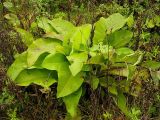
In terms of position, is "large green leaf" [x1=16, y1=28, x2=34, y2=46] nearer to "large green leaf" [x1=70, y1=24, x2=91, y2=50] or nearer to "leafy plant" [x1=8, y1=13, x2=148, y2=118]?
"leafy plant" [x1=8, y1=13, x2=148, y2=118]

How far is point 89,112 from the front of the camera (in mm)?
3471

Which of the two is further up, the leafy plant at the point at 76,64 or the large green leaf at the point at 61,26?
the large green leaf at the point at 61,26

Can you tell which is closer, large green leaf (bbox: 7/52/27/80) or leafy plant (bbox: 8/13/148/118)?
leafy plant (bbox: 8/13/148/118)

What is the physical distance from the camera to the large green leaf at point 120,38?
387 cm

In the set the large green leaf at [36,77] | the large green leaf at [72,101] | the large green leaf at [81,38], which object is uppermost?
the large green leaf at [81,38]

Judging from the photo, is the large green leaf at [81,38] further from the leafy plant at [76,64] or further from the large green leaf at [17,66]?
the large green leaf at [17,66]

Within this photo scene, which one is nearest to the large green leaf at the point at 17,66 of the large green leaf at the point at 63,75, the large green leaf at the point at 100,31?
the large green leaf at the point at 63,75

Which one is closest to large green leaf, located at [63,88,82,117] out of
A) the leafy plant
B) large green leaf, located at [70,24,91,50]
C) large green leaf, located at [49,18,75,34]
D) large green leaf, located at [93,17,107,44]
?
the leafy plant

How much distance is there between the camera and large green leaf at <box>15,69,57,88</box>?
3.52 m

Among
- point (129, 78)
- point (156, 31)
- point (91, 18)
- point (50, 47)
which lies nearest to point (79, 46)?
point (50, 47)

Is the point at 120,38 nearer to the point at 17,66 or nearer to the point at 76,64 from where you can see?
the point at 76,64

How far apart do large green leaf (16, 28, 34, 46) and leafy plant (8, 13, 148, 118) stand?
0.81 ft

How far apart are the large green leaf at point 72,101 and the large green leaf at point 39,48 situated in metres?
0.46

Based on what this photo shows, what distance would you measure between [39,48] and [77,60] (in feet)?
1.47
